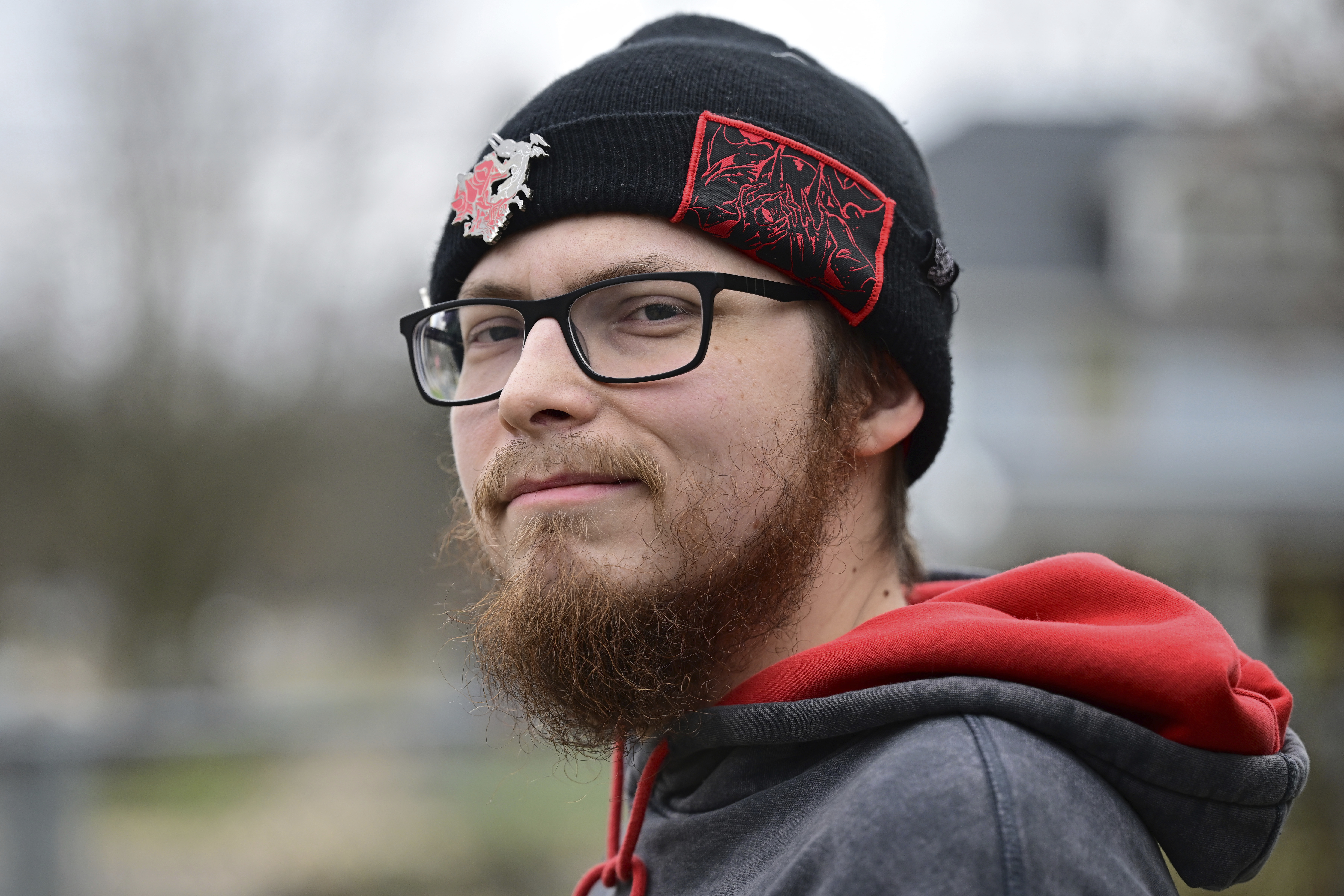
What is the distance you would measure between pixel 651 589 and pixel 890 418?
56 centimetres

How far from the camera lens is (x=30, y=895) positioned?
546 cm

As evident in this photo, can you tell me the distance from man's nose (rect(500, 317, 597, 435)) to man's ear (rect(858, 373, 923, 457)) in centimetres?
49

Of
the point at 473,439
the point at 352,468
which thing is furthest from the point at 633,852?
the point at 352,468

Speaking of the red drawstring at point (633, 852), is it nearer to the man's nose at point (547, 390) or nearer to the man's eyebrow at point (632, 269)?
the man's nose at point (547, 390)

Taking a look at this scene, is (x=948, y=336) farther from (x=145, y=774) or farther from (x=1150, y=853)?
(x=145, y=774)

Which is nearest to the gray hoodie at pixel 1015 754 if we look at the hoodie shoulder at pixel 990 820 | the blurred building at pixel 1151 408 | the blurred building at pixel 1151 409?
the hoodie shoulder at pixel 990 820

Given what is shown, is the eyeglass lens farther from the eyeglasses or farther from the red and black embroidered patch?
the red and black embroidered patch

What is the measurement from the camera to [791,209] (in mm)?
1679

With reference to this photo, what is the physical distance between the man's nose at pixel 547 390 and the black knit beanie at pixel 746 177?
0.22 metres

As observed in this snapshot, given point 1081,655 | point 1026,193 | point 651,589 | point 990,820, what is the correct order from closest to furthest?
point 990,820
point 1081,655
point 651,589
point 1026,193

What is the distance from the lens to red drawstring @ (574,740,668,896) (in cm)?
170

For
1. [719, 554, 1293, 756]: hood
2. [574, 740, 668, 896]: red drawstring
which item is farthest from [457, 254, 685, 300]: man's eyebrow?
[574, 740, 668, 896]: red drawstring

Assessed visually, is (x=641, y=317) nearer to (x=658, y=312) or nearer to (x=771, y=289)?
(x=658, y=312)

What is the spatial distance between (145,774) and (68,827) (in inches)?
18.7
